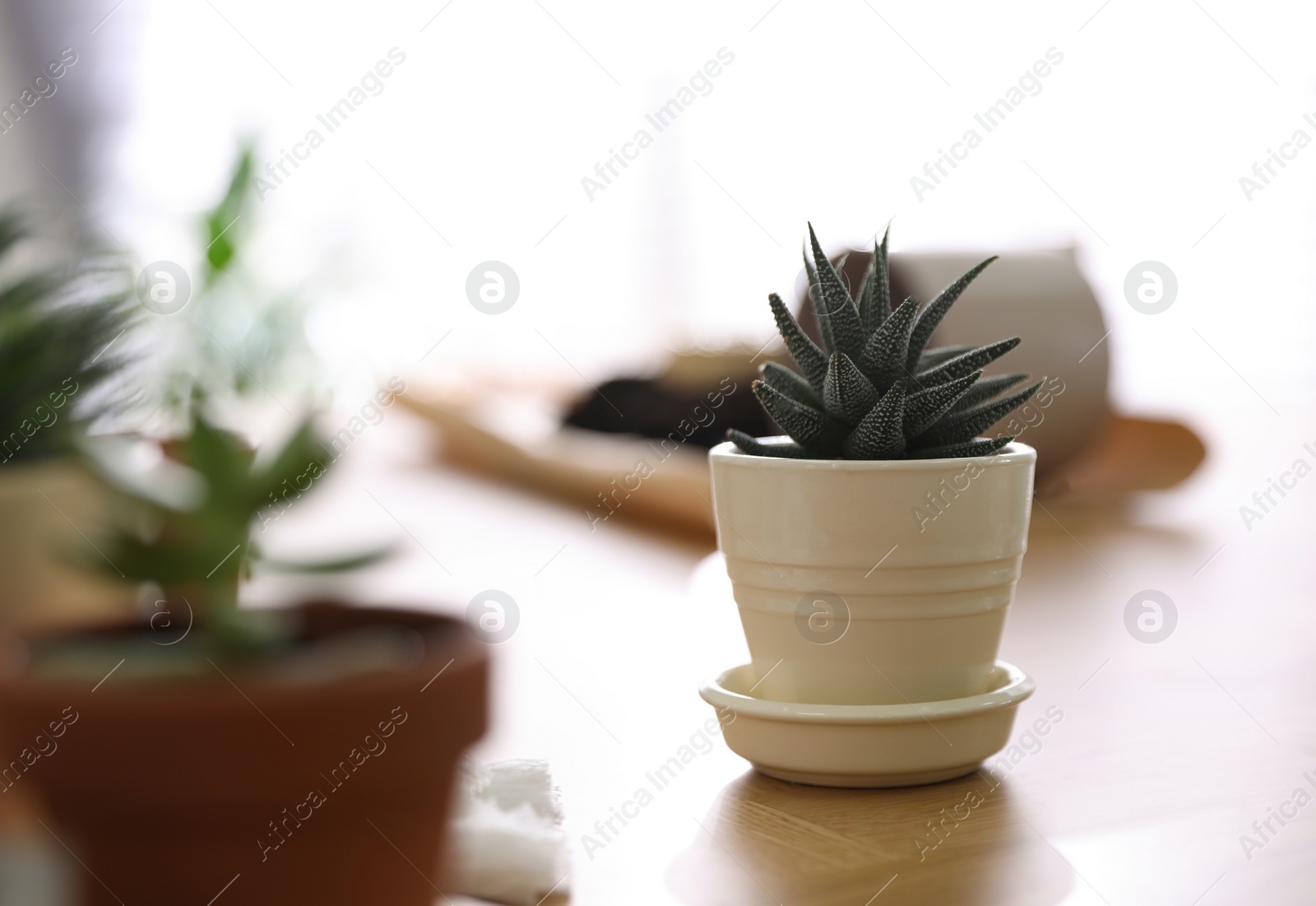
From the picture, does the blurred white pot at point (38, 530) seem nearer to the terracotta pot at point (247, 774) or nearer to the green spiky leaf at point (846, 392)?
the terracotta pot at point (247, 774)

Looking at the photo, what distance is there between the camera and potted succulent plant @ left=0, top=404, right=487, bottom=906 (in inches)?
12.1

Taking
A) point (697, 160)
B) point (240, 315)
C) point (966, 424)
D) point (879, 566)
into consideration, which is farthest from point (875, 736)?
point (697, 160)

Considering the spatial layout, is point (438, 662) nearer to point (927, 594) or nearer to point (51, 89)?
point (927, 594)

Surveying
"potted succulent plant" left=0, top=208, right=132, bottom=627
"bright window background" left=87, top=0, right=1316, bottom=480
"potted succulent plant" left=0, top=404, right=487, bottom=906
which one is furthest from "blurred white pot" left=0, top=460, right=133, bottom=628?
"bright window background" left=87, top=0, right=1316, bottom=480

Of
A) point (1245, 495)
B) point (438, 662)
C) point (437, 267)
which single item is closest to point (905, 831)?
point (438, 662)

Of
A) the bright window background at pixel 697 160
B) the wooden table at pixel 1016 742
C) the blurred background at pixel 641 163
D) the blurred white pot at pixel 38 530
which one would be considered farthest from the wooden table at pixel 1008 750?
the bright window background at pixel 697 160

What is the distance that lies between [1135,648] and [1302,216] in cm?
289

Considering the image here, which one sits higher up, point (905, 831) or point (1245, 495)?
point (1245, 495)

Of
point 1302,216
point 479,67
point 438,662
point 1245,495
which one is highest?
point 1302,216

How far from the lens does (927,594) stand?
0.78 m

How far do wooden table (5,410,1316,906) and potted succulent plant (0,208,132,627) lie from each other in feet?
0.34

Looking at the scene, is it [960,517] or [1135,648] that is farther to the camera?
[1135,648]

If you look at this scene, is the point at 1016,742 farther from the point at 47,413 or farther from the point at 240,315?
the point at 240,315

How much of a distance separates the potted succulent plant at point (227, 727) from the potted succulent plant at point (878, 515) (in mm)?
451
